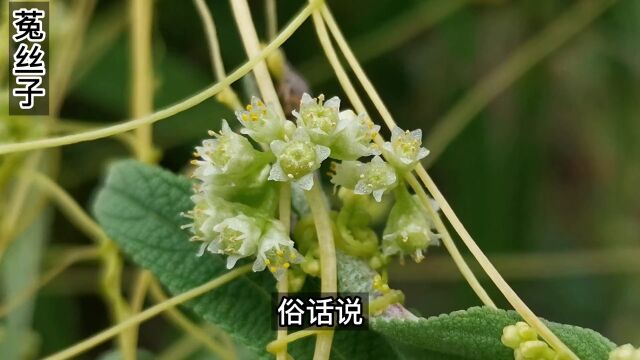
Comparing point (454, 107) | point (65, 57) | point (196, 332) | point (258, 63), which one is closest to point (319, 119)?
point (258, 63)

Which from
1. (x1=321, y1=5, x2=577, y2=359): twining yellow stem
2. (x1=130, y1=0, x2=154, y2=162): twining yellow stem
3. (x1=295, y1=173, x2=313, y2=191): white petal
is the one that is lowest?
(x1=321, y1=5, x2=577, y2=359): twining yellow stem

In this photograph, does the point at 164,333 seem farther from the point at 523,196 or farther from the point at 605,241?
the point at 605,241

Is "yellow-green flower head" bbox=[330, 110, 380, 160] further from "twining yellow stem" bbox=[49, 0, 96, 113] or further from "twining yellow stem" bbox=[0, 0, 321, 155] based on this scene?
"twining yellow stem" bbox=[49, 0, 96, 113]

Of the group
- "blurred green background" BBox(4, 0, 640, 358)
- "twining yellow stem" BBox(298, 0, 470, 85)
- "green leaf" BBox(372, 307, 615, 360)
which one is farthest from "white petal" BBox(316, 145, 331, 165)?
"twining yellow stem" BBox(298, 0, 470, 85)

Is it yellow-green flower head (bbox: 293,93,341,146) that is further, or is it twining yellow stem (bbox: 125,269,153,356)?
twining yellow stem (bbox: 125,269,153,356)

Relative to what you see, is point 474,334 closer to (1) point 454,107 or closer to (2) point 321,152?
(2) point 321,152

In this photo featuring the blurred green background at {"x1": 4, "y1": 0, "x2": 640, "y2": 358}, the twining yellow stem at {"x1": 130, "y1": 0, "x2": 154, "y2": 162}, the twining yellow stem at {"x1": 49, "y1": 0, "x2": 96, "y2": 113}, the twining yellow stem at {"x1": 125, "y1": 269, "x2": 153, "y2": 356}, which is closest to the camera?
the twining yellow stem at {"x1": 125, "y1": 269, "x2": 153, "y2": 356}

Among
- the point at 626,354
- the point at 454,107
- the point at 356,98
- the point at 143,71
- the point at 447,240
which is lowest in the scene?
the point at 626,354

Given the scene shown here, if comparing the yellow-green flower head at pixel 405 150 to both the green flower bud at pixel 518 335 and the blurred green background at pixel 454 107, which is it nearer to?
the green flower bud at pixel 518 335
